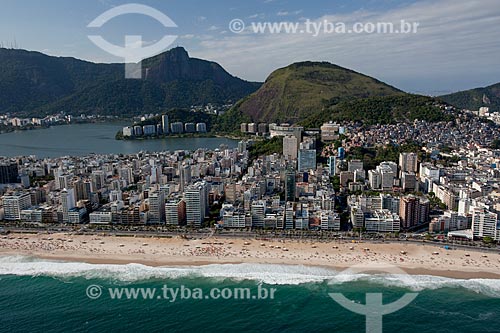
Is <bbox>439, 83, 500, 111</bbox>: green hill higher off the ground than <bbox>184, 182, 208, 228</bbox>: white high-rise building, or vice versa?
<bbox>439, 83, 500, 111</bbox>: green hill

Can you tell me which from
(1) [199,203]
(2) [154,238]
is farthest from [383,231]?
(2) [154,238]

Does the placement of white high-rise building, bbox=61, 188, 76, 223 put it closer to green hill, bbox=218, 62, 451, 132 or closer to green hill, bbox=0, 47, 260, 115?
green hill, bbox=218, 62, 451, 132

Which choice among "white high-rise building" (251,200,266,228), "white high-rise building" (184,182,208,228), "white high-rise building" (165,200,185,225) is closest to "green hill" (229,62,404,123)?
"white high-rise building" (251,200,266,228)

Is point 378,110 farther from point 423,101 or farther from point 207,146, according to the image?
point 207,146

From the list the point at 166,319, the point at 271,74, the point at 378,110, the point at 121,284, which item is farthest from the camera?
the point at 271,74

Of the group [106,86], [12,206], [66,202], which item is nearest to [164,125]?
[106,86]

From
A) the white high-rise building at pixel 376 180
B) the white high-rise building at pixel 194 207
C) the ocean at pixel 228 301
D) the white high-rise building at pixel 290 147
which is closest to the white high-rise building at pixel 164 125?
the white high-rise building at pixel 290 147
